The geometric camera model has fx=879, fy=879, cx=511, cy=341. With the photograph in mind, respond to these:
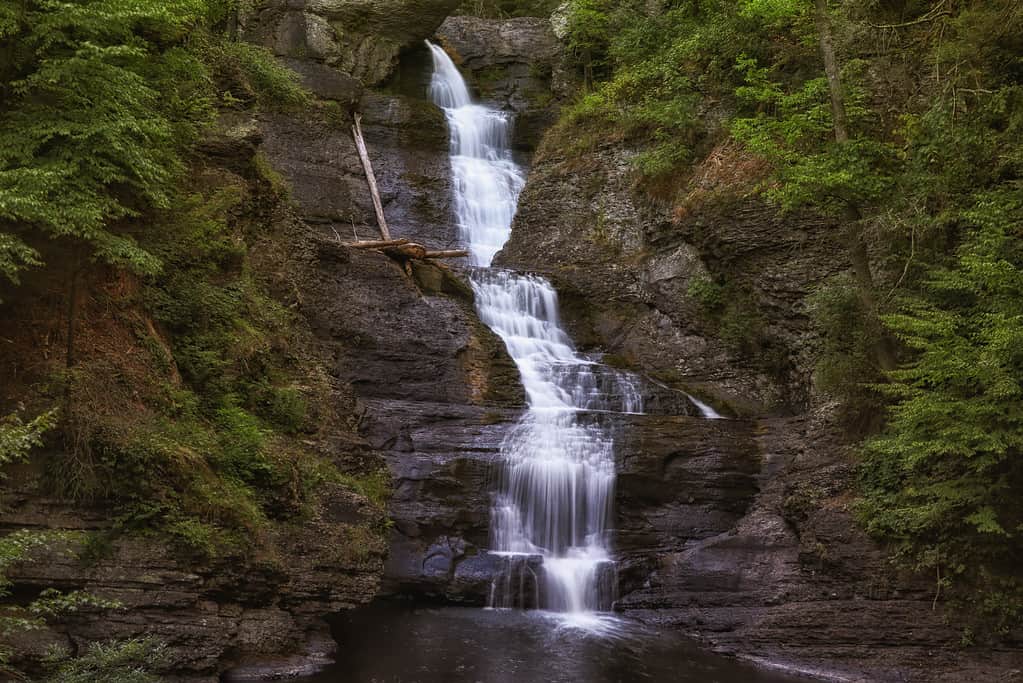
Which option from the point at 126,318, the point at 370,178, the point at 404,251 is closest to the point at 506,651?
the point at 126,318

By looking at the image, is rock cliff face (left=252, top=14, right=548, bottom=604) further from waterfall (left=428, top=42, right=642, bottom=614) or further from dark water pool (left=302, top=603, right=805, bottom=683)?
dark water pool (left=302, top=603, right=805, bottom=683)

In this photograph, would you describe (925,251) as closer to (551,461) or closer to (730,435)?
(730,435)

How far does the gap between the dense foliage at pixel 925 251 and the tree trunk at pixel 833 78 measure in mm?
93

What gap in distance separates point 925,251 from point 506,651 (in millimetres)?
8199

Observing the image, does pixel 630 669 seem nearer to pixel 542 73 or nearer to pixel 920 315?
pixel 920 315

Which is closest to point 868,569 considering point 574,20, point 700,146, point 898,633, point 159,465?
point 898,633

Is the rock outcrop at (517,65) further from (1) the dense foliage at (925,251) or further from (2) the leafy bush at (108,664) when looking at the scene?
(2) the leafy bush at (108,664)

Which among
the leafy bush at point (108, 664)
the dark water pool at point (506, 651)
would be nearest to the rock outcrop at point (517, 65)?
the dark water pool at point (506, 651)

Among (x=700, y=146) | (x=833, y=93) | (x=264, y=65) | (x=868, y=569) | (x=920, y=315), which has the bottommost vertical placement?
(x=868, y=569)

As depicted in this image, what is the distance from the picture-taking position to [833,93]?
14.1 meters

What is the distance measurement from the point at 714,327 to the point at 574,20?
13174mm

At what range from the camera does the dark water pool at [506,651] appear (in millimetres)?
9852

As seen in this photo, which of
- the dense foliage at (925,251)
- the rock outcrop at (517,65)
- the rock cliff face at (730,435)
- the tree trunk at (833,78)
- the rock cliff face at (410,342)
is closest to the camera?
the dense foliage at (925,251)

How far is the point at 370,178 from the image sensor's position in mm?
23094
